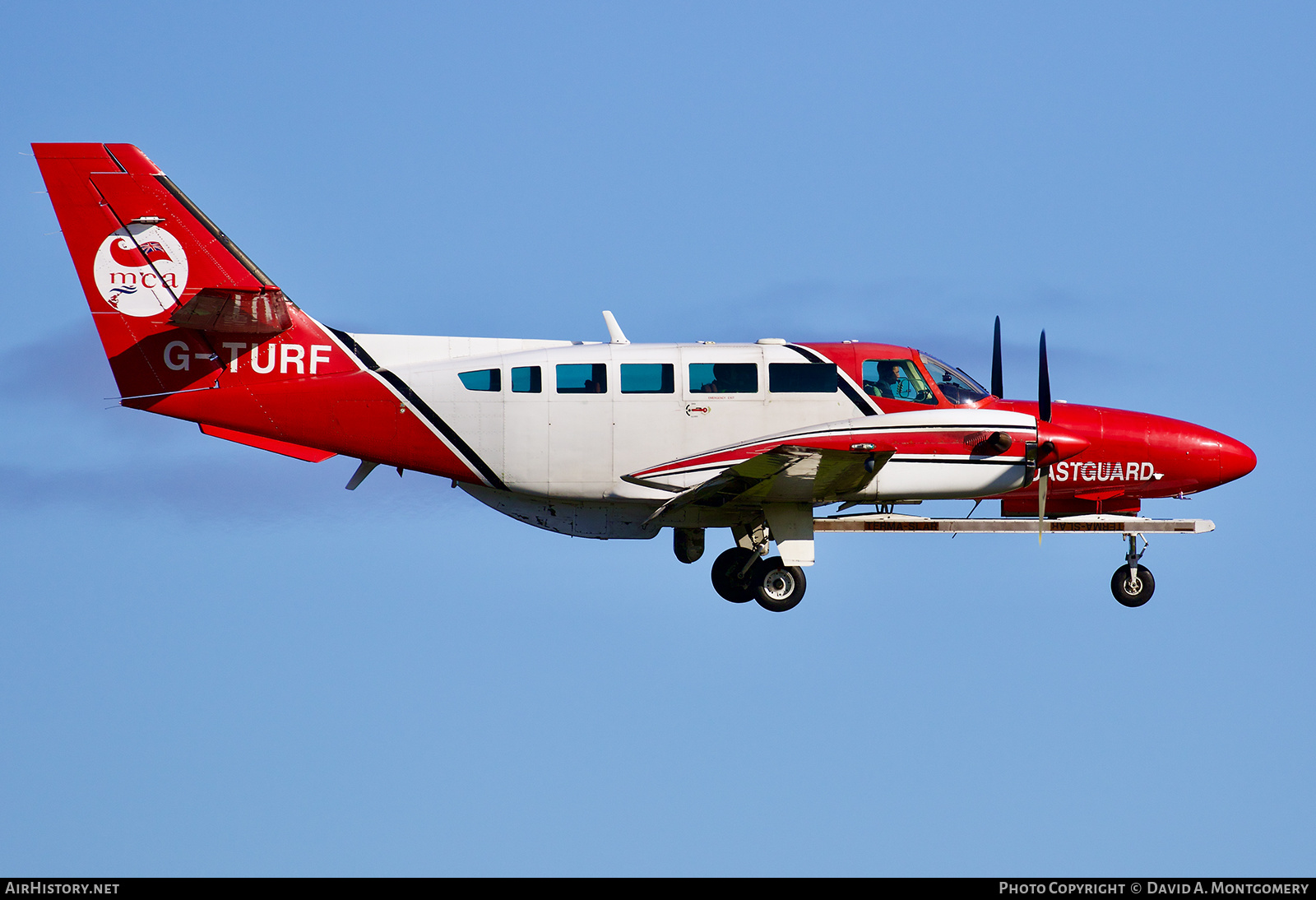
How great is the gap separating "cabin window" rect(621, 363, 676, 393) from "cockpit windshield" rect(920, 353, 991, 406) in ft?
12.9

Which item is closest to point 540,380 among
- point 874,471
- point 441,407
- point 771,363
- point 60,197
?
point 441,407

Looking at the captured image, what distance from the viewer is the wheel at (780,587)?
78.6 feet

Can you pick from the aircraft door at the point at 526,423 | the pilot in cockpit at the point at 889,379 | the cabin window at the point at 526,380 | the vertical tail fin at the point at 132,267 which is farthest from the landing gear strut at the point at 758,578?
the vertical tail fin at the point at 132,267

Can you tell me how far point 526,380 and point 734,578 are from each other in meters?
4.89

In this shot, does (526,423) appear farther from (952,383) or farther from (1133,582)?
(1133,582)

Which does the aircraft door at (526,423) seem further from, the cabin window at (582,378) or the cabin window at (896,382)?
the cabin window at (896,382)

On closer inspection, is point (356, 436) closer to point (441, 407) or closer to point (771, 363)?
point (441, 407)

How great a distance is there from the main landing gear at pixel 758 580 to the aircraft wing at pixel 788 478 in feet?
3.71

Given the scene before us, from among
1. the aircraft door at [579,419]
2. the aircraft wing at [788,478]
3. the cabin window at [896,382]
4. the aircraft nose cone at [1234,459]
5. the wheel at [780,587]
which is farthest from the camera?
the aircraft nose cone at [1234,459]

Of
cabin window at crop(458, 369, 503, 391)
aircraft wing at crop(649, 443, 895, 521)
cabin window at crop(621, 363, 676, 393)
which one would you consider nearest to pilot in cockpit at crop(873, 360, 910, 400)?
aircraft wing at crop(649, 443, 895, 521)

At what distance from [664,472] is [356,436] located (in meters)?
4.63

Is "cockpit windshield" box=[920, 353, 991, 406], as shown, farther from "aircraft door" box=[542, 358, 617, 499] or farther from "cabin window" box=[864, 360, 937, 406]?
"aircraft door" box=[542, 358, 617, 499]

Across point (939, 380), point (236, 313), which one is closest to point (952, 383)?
point (939, 380)

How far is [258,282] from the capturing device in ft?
77.8
